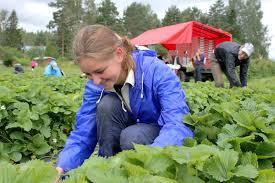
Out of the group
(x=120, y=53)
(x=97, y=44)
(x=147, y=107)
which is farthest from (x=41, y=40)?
(x=97, y=44)

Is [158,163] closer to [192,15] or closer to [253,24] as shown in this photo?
[253,24]

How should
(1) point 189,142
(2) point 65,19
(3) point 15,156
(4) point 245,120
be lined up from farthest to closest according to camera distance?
(2) point 65,19 → (3) point 15,156 → (4) point 245,120 → (1) point 189,142

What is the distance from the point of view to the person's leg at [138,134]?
2.70 meters

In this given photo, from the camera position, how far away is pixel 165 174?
1.44 m

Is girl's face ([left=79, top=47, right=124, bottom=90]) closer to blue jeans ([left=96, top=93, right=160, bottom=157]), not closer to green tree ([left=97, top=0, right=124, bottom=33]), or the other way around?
blue jeans ([left=96, top=93, right=160, bottom=157])

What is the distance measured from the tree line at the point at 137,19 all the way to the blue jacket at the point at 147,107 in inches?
2084

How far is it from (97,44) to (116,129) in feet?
2.41

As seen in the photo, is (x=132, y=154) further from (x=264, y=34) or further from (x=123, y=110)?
(x=264, y=34)

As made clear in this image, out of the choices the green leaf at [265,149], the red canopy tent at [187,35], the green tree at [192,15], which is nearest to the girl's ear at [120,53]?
the green leaf at [265,149]

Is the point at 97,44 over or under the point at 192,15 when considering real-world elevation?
under

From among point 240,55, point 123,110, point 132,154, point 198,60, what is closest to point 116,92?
point 123,110

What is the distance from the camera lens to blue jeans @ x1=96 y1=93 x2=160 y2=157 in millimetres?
2734

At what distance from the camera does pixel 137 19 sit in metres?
70.5

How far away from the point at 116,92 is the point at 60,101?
2320 millimetres
